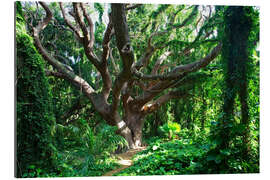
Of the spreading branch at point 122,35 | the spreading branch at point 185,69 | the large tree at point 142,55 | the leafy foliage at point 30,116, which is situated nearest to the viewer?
the leafy foliage at point 30,116

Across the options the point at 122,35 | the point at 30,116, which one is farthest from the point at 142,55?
the point at 30,116

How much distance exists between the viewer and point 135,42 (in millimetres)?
5309

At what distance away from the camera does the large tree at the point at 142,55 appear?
4.62 m

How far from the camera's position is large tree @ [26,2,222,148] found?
15.1 feet

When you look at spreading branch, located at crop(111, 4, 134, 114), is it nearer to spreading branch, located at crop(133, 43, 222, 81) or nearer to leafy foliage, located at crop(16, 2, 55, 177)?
spreading branch, located at crop(133, 43, 222, 81)

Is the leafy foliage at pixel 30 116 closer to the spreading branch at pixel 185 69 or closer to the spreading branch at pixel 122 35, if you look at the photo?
the spreading branch at pixel 122 35

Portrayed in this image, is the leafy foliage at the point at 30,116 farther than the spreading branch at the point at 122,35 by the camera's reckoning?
No

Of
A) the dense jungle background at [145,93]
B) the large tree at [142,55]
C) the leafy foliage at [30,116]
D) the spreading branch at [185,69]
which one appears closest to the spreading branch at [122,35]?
the dense jungle background at [145,93]

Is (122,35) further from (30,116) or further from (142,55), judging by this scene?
(142,55)

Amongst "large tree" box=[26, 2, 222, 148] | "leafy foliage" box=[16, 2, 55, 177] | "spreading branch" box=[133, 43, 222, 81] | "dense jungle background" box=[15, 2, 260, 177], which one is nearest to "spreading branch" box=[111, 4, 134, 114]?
"dense jungle background" box=[15, 2, 260, 177]

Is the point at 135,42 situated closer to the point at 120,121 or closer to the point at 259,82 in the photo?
the point at 120,121

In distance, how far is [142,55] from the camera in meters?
5.09
